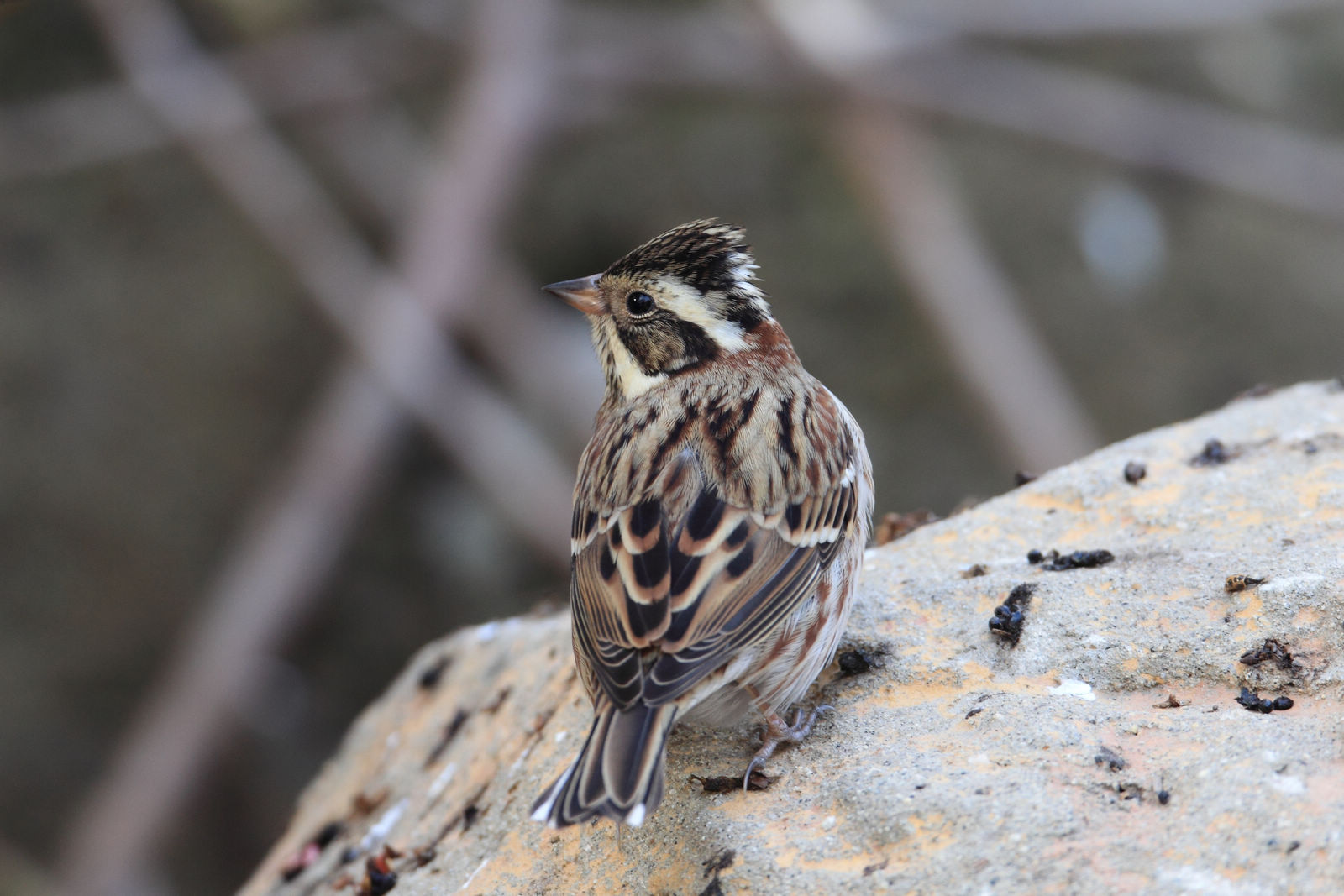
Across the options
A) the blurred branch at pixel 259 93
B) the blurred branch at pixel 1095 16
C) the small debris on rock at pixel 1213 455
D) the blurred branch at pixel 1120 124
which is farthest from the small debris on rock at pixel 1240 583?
the blurred branch at pixel 259 93

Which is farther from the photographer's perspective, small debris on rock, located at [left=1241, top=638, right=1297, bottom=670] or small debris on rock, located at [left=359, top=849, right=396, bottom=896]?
small debris on rock, located at [left=359, top=849, right=396, bottom=896]

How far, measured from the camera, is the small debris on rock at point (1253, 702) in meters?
2.61

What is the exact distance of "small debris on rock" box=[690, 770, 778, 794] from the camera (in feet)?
8.79

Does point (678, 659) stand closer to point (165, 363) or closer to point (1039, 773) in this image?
point (1039, 773)

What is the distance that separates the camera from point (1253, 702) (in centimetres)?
264

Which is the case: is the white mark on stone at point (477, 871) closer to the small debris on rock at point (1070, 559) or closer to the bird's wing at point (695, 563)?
the bird's wing at point (695, 563)

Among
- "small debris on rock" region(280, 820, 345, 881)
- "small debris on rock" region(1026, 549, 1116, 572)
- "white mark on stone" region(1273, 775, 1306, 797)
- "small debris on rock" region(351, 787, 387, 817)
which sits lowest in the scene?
"small debris on rock" region(280, 820, 345, 881)

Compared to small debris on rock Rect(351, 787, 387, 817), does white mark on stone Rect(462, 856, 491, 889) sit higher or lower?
higher

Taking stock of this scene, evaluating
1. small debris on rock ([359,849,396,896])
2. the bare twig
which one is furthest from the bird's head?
the bare twig

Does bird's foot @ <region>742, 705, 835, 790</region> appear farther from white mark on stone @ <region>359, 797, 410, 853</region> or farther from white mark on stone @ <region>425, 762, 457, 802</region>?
white mark on stone @ <region>359, 797, 410, 853</region>

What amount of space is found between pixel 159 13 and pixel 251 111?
865 mm

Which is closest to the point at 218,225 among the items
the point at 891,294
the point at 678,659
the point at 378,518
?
the point at 378,518

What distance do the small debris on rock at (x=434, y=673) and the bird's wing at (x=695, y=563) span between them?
4.29 ft

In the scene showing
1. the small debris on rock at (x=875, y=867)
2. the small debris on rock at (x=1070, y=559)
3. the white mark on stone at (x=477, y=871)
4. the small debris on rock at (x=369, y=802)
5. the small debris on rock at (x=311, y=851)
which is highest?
the small debris on rock at (x=1070, y=559)
